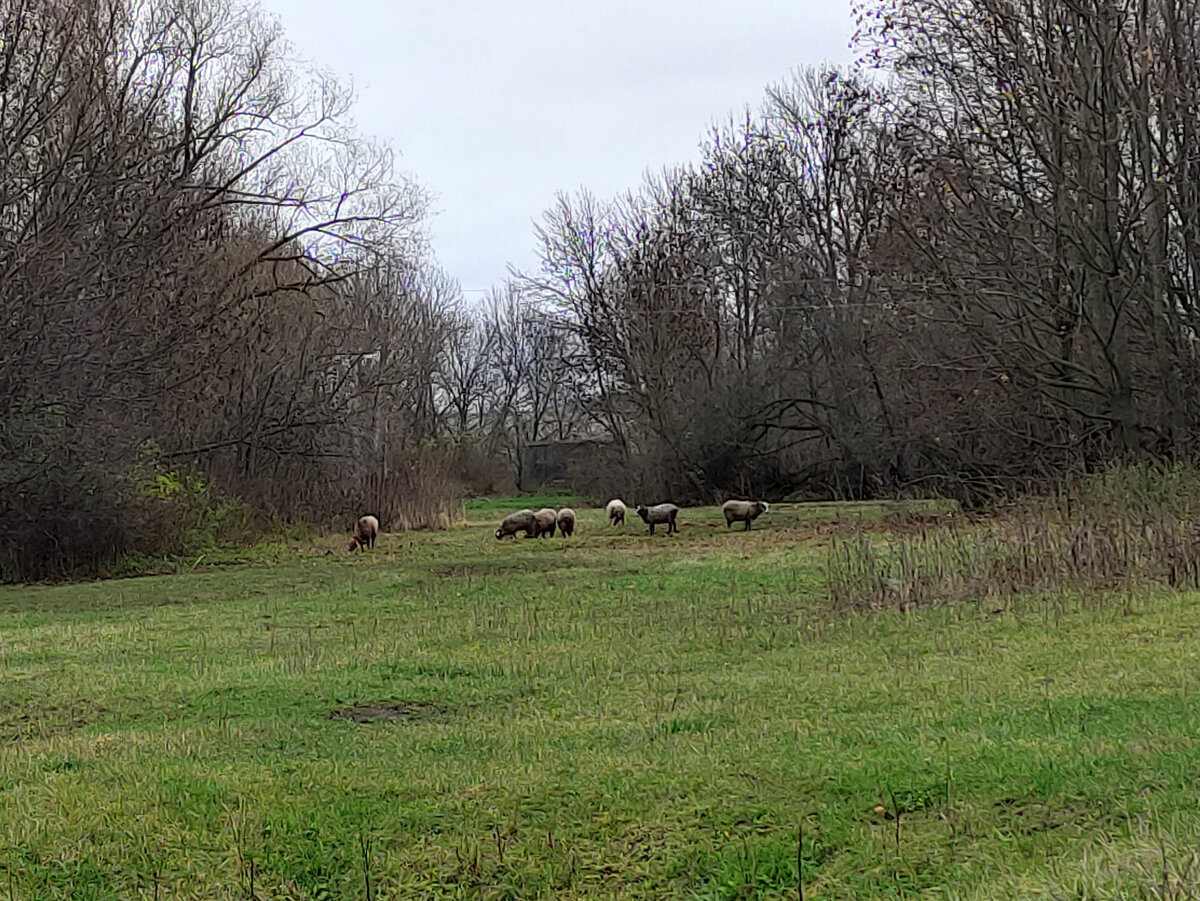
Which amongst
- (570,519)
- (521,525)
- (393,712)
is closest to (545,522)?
(521,525)

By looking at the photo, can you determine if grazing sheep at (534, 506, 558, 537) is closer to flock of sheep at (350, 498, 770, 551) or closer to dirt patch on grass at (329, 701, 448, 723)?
flock of sheep at (350, 498, 770, 551)

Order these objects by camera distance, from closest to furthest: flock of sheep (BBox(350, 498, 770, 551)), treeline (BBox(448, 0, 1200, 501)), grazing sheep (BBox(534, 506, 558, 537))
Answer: treeline (BBox(448, 0, 1200, 501))
flock of sheep (BBox(350, 498, 770, 551))
grazing sheep (BBox(534, 506, 558, 537))

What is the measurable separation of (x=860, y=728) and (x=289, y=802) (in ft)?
8.56

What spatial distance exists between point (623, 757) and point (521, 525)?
63.3 ft

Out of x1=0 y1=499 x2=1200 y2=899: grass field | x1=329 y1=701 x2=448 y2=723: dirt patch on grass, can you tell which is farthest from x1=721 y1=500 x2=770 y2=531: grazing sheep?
x1=329 y1=701 x2=448 y2=723: dirt patch on grass

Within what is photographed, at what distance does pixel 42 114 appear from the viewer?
1705 centimetres

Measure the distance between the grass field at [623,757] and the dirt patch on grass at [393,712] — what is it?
0.03 meters

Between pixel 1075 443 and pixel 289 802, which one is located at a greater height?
pixel 1075 443

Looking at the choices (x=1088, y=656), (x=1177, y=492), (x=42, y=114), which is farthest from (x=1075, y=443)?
(x=42, y=114)

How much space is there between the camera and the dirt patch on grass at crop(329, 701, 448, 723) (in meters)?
6.79

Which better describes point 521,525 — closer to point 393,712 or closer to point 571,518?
point 571,518

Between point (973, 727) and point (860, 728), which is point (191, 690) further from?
point (973, 727)

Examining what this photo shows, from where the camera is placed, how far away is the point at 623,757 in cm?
547

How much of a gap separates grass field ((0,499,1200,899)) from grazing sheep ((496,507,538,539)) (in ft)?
45.3
